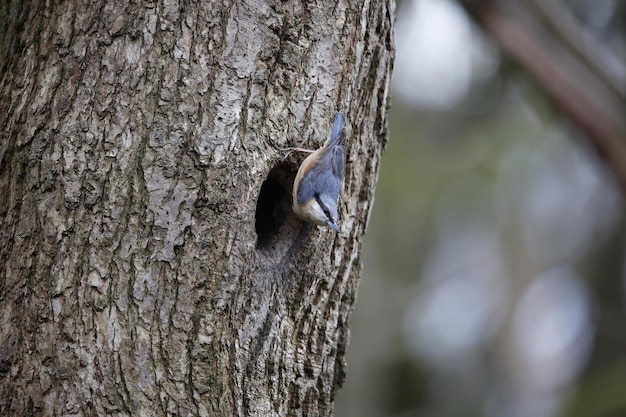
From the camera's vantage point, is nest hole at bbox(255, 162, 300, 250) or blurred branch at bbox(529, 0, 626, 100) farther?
blurred branch at bbox(529, 0, 626, 100)

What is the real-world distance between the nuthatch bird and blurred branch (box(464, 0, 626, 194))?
89.5 inches

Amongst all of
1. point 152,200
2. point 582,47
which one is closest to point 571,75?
point 582,47

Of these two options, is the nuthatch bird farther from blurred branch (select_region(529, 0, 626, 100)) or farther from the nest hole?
blurred branch (select_region(529, 0, 626, 100))

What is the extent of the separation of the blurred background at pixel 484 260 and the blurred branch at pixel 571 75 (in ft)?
5.66

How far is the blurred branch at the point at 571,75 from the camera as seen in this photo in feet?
Result: 14.3

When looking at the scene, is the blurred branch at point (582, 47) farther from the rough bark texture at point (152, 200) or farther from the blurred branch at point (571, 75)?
the rough bark texture at point (152, 200)

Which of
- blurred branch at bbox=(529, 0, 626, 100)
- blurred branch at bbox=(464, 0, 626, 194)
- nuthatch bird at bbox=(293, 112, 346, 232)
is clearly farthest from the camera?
blurred branch at bbox=(529, 0, 626, 100)

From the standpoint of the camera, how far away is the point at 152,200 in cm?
230

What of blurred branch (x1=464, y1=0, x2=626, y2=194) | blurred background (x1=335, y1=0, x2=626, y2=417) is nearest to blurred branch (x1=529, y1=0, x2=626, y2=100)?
blurred branch (x1=464, y1=0, x2=626, y2=194)

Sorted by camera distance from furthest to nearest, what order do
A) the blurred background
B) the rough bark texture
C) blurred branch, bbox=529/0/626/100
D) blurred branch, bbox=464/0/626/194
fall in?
1. the blurred background
2. blurred branch, bbox=529/0/626/100
3. blurred branch, bbox=464/0/626/194
4. the rough bark texture

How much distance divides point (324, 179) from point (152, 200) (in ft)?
1.85

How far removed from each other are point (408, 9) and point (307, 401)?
355 cm

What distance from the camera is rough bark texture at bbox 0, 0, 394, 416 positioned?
7.46 ft

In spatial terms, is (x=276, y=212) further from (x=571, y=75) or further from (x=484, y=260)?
(x=484, y=260)
